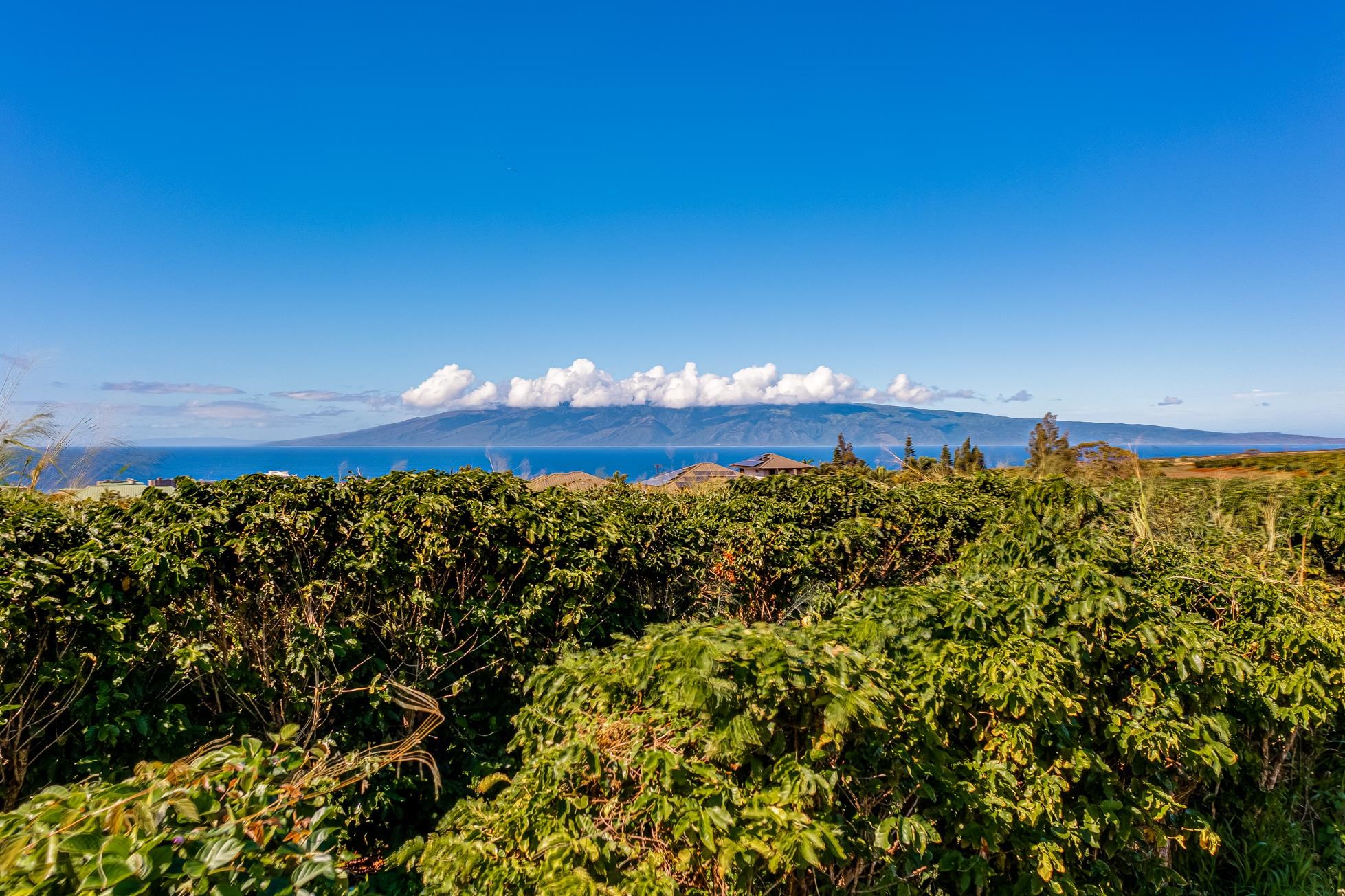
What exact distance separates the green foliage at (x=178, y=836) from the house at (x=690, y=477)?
9.34 metres

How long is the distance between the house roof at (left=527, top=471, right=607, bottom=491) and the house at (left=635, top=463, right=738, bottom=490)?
114 cm

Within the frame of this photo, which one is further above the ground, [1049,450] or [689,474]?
[1049,450]

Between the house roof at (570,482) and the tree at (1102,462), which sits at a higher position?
the tree at (1102,462)

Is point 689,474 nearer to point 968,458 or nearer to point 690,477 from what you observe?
point 690,477

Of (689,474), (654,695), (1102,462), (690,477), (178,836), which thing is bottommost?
(689,474)

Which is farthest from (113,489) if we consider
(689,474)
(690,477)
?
(689,474)

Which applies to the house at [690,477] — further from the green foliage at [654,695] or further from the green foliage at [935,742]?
the green foliage at [935,742]

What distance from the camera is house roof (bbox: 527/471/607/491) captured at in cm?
627

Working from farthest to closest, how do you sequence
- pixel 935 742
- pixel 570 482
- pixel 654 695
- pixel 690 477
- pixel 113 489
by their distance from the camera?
1. pixel 690 477
2. pixel 570 482
3. pixel 113 489
4. pixel 935 742
5. pixel 654 695

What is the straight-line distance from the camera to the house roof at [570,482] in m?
6.27

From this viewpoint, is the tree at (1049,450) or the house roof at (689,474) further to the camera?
the house roof at (689,474)

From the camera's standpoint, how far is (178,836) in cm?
122

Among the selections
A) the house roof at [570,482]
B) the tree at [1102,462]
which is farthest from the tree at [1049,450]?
the house roof at [570,482]

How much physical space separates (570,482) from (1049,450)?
1305cm
